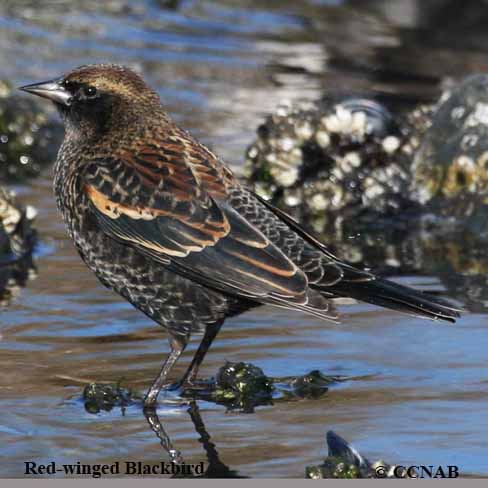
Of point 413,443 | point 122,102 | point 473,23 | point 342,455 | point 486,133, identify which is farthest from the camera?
point 473,23

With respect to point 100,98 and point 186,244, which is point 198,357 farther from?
point 100,98

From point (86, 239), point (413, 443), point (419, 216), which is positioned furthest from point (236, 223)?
point (419, 216)

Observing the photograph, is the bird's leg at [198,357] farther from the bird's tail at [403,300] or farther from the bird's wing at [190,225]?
the bird's tail at [403,300]

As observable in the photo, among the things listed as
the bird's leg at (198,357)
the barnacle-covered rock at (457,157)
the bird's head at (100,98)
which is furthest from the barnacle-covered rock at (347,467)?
the barnacle-covered rock at (457,157)

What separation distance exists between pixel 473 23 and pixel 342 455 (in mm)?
11373

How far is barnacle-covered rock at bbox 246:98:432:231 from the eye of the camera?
1003cm

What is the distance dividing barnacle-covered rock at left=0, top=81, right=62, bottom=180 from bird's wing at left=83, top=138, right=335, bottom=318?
4719 mm

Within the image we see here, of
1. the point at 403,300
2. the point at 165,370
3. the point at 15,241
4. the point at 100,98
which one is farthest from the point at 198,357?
the point at 15,241

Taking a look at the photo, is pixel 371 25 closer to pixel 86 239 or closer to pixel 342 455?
pixel 86 239

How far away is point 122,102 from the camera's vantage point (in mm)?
6902

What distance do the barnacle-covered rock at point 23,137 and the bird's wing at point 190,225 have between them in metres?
4.72

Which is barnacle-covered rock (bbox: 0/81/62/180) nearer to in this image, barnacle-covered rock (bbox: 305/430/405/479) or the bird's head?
the bird's head

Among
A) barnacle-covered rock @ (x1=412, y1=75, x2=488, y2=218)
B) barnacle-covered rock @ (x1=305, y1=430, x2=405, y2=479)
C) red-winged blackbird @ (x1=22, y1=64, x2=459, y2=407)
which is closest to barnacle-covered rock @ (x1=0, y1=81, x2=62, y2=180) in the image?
barnacle-covered rock @ (x1=412, y1=75, x2=488, y2=218)

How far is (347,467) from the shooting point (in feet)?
17.2
